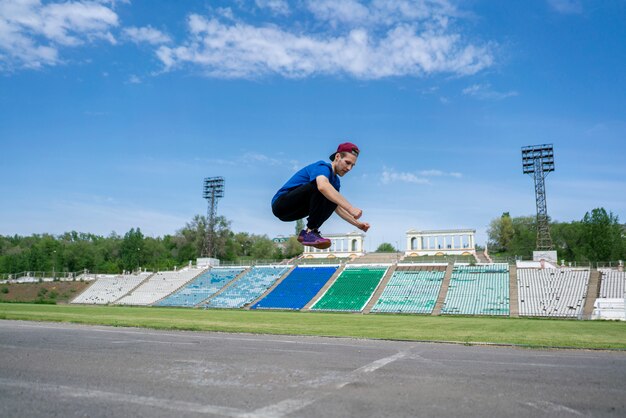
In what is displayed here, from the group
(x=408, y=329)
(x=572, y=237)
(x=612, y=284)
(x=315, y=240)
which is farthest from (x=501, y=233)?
(x=315, y=240)

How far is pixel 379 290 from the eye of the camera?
5666 centimetres

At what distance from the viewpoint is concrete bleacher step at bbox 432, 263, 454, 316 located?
47991 mm

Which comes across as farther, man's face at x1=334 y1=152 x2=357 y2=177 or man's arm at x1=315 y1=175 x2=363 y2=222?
man's face at x1=334 y1=152 x2=357 y2=177

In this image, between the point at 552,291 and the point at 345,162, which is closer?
the point at 345,162

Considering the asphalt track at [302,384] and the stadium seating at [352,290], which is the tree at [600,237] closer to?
the stadium seating at [352,290]

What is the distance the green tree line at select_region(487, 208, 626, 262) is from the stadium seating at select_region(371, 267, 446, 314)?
79.2 ft

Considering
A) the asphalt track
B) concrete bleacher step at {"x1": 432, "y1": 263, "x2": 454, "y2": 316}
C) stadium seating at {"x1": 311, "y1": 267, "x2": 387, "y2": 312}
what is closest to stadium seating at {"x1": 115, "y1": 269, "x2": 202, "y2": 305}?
stadium seating at {"x1": 311, "y1": 267, "x2": 387, "y2": 312}

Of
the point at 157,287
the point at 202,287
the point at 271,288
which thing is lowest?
the point at 157,287

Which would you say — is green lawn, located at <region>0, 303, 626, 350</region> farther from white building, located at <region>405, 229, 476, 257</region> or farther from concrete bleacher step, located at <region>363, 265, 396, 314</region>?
white building, located at <region>405, 229, 476, 257</region>

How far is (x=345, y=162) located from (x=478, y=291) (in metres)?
50.0

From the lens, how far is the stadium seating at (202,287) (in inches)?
2426

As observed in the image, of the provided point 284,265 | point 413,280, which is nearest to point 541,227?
point 413,280

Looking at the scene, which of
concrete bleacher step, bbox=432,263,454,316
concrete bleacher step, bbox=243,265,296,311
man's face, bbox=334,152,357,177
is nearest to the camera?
man's face, bbox=334,152,357,177

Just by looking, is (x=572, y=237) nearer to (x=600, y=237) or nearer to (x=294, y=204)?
(x=600, y=237)
